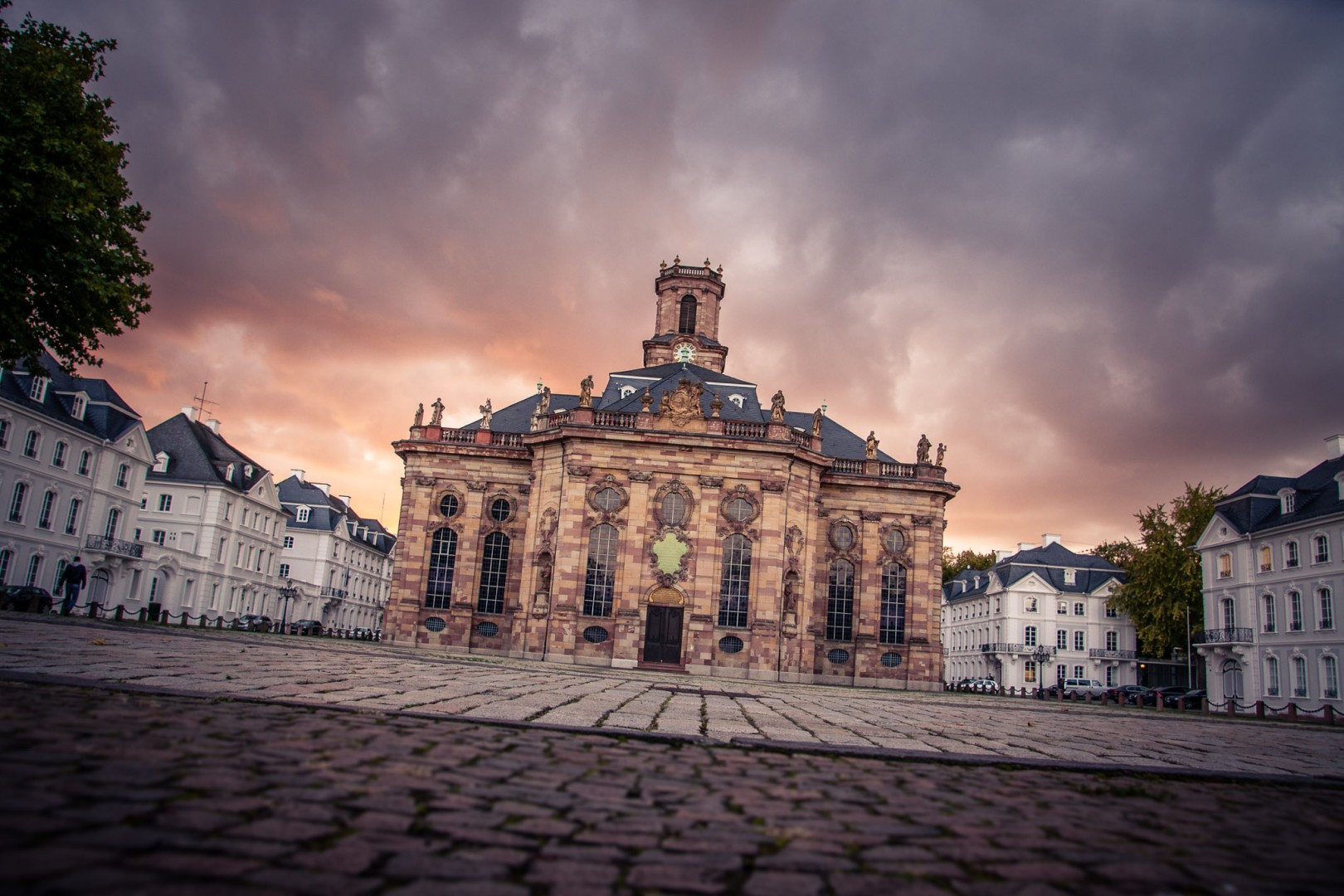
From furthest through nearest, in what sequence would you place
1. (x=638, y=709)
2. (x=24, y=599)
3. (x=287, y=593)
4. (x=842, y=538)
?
1. (x=287, y=593)
2. (x=842, y=538)
3. (x=24, y=599)
4. (x=638, y=709)

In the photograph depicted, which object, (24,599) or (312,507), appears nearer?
(24,599)

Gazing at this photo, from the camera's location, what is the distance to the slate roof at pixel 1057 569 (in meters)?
79.6

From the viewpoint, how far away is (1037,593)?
7925 centimetres

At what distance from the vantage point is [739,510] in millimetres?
41438

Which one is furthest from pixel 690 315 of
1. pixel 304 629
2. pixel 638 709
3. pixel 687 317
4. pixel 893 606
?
pixel 638 709

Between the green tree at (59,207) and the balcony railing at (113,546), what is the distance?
34.1 meters

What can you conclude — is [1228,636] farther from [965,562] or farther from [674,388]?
[965,562]

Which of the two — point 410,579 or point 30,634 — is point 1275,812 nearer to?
point 30,634

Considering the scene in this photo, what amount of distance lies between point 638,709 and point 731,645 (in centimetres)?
2852

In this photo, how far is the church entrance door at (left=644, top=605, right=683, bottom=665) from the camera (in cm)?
3981

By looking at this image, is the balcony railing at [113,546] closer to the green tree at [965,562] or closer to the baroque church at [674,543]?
the baroque church at [674,543]

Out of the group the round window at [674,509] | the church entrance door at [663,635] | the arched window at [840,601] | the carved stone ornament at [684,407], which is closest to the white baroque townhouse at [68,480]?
the carved stone ornament at [684,407]

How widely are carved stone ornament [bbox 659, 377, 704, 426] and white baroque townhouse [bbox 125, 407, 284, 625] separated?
121ft

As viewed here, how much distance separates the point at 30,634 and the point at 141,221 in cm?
1104
